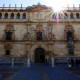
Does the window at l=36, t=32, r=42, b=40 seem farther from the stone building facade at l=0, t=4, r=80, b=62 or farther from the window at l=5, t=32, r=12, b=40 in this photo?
the window at l=5, t=32, r=12, b=40

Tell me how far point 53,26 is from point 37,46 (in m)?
5.57

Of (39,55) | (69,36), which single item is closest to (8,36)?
(39,55)

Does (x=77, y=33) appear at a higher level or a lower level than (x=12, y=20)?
lower

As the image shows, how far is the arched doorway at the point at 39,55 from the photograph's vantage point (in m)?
33.7

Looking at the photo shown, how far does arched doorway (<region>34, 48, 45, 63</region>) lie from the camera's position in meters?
33.7

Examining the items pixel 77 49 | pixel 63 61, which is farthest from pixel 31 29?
pixel 63 61

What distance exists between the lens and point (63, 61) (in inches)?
968

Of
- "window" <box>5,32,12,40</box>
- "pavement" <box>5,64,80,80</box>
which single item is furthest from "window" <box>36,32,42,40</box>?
"pavement" <box>5,64,80,80</box>

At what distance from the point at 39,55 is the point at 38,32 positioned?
4.89 m

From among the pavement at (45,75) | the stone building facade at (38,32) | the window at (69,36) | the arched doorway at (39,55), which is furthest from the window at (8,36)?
the pavement at (45,75)

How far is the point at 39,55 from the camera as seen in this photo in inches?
1340

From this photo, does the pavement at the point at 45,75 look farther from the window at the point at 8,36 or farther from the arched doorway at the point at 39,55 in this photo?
the window at the point at 8,36

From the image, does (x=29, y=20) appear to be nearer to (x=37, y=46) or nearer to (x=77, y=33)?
(x=37, y=46)

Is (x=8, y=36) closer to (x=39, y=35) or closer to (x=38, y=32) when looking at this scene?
(x=38, y=32)
